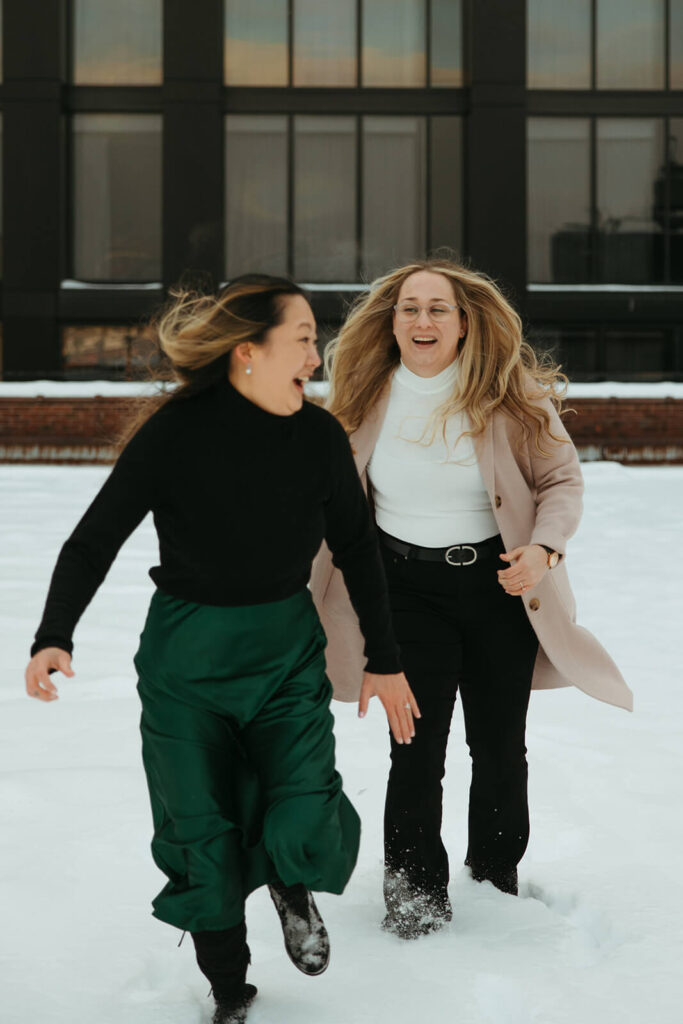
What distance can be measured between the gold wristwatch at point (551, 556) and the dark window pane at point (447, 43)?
69.4 ft

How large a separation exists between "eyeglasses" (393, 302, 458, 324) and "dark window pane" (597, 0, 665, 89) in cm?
2160

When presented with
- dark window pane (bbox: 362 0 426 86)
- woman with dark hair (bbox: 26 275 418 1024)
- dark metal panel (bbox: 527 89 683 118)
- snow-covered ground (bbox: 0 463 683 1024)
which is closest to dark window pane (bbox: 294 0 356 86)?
dark window pane (bbox: 362 0 426 86)

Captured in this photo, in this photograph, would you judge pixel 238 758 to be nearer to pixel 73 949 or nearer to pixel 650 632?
pixel 73 949

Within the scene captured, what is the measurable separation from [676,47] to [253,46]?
799 cm

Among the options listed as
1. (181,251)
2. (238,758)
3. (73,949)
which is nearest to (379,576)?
(238,758)

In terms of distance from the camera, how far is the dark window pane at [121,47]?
22.3 metres

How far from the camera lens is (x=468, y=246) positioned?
22.5 m

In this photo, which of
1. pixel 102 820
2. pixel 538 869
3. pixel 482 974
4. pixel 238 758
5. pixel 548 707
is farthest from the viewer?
pixel 548 707

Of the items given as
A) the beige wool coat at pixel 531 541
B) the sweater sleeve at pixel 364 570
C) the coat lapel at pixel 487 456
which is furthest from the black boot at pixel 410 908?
the coat lapel at pixel 487 456

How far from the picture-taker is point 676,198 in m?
23.0

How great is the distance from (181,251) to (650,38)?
31.9ft

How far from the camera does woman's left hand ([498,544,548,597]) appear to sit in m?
3.05

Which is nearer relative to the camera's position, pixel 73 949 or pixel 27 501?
pixel 73 949

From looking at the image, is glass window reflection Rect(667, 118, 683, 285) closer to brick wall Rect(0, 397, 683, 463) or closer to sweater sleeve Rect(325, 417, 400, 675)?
brick wall Rect(0, 397, 683, 463)
